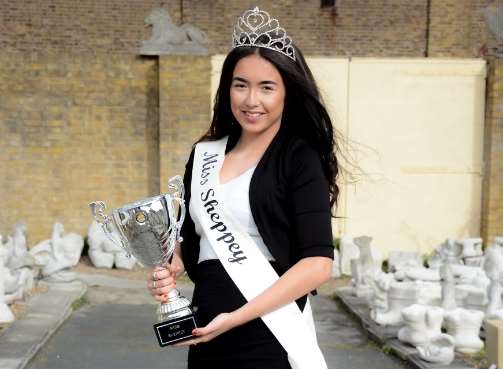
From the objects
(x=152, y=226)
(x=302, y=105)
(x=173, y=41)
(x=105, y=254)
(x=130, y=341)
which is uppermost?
(x=173, y=41)

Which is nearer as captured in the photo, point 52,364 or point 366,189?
point 52,364

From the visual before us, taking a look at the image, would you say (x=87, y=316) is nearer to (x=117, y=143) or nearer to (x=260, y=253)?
(x=117, y=143)

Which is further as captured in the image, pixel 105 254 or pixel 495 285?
pixel 105 254

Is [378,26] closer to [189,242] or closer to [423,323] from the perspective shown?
[423,323]

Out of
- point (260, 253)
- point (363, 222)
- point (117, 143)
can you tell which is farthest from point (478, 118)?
point (260, 253)

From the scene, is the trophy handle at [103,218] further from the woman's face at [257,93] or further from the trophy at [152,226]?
the woman's face at [257,93]

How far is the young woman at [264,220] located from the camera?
180cm

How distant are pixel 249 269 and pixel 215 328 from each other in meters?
0.18

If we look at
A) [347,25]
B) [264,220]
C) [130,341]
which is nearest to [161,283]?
[264,220]

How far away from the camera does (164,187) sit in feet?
27.7

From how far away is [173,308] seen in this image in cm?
183

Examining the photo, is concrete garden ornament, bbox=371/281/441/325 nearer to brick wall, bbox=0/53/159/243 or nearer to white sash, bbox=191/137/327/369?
white sash, bbox=191/137/327/369

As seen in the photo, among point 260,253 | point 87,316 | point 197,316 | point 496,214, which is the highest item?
point 260,253

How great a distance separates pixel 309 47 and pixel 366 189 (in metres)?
3.20
